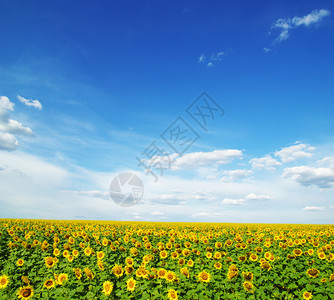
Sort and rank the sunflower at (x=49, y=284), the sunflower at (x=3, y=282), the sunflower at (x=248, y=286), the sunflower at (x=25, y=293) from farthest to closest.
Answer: the sunflower at (x=3, y=282) → the sunflower at (x=49, y=284) → the sunflower at (x=248, y=286) → the sunflower at (x=25, y=293)

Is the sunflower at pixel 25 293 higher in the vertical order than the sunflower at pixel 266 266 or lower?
lower

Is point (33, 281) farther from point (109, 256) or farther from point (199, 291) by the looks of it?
point (199, 291)

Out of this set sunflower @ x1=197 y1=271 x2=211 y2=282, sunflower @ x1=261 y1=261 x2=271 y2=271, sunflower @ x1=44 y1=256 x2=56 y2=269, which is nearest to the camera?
sunflower @ x1=197 y1=271 x2=211 y2=282

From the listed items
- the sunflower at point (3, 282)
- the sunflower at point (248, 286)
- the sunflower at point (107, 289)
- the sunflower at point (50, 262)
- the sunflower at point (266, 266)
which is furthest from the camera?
the sunflower at point (50, 262)

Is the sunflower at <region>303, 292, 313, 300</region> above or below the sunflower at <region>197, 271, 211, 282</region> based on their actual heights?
below

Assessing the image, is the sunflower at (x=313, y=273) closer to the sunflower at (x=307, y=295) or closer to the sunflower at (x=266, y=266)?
the sunflower at (x=307, y=295)

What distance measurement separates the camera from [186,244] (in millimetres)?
11336

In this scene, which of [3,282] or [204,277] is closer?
[204,277]

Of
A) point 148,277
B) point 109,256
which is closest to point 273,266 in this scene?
point 148,277

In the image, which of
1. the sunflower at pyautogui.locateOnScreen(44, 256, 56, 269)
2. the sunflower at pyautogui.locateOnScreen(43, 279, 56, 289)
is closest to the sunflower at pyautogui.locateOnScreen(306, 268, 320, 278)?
the sunflower at pyautogui.locateOnScreen(43, 279, 56, 289)

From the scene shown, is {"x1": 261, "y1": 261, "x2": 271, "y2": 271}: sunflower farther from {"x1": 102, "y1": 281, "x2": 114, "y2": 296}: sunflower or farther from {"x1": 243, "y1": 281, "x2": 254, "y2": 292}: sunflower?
{"x1": 102, "y1": 281, "x2": 114, "y2": 296}: sunflower

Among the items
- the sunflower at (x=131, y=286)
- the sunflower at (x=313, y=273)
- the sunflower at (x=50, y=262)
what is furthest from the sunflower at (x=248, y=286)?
the sunflower at (x=50, y=262)

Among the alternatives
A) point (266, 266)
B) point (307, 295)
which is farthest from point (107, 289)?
point (307, 295)

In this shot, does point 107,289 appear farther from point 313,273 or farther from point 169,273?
point 313,273
